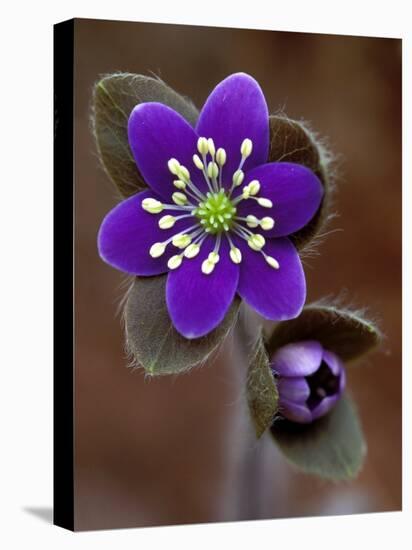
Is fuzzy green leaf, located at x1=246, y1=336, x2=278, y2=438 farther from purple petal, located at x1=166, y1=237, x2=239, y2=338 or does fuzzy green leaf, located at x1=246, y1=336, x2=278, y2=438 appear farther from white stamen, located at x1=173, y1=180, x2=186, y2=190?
white stamen, located at x1=173, y1=180, x2=186, y2=190

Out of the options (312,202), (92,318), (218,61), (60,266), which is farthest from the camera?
(218,61)

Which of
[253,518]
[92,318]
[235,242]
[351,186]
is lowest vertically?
[253,518]

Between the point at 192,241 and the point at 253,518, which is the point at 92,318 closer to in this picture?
the point at 192,241

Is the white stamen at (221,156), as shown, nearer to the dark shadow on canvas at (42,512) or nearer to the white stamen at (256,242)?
the white stamen at (256,242)

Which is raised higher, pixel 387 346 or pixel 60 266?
pixel 60 266

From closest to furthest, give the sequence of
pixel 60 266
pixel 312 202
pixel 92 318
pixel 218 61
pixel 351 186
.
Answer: pixel 312 202 < pixel 60 266 < pixel 92 318 < pixel 218 61 < pixel 351 186

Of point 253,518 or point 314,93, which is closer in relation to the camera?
point 253,518

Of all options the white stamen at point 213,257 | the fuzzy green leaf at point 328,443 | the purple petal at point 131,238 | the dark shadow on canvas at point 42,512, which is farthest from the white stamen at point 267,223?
the dark shadow on canvas at point 42,512

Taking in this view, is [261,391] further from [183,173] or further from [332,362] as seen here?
[183,173]

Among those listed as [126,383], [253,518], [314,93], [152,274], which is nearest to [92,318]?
[126,383]
